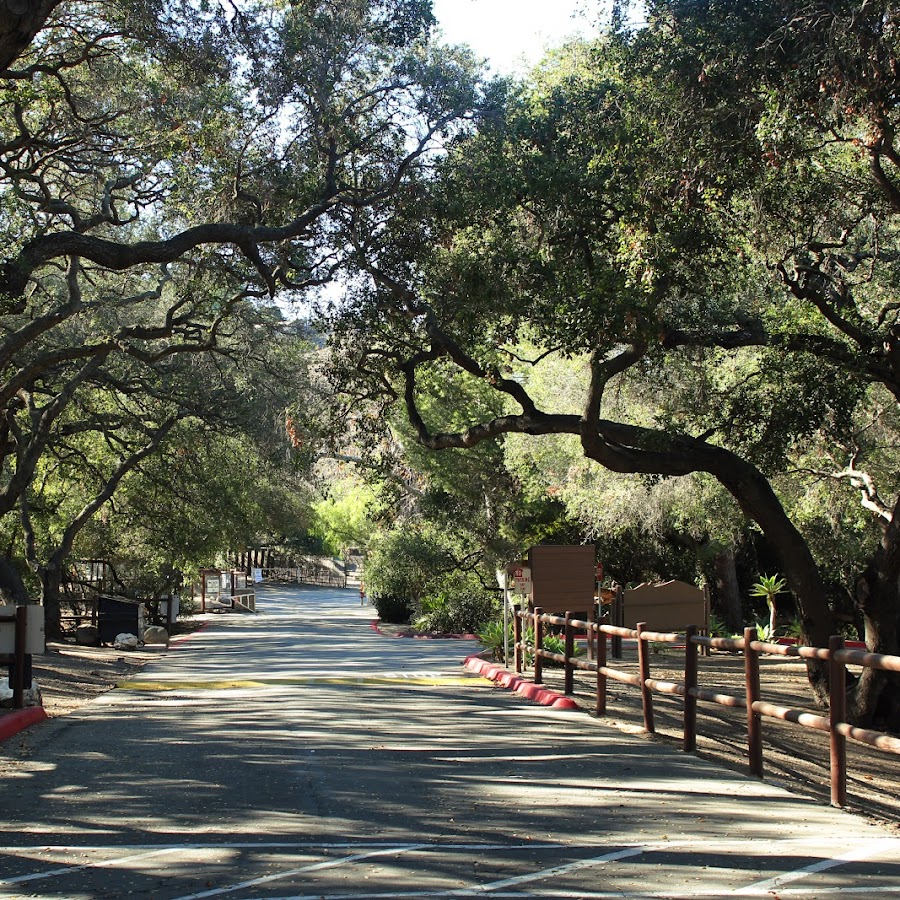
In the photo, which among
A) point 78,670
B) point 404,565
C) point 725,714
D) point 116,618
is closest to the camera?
point 725,714

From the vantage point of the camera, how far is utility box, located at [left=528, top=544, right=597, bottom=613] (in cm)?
1852

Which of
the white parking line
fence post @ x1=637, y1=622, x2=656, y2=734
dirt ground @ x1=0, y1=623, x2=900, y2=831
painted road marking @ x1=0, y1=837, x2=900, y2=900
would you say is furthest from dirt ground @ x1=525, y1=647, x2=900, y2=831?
the white parking line

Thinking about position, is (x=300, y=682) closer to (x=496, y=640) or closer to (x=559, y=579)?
(x=559, y=579)

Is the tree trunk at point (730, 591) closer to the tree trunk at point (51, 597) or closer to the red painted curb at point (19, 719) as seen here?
the tree trunk at point (51, 597)

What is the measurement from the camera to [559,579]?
18.7 meters

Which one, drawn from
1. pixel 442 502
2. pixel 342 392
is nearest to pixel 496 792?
pixel 342 392

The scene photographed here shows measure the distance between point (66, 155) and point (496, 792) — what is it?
14.0m

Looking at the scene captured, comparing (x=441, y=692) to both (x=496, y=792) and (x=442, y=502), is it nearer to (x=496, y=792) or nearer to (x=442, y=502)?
(x=496, y=792)

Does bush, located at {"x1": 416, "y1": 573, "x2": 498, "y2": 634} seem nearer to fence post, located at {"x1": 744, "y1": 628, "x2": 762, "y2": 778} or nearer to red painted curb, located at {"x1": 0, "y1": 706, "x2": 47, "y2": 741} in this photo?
red painted curb, located at {"x1": 0, "y1": 706, "x2": 47, "y2": 741}

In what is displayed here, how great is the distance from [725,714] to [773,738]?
1.89 meters

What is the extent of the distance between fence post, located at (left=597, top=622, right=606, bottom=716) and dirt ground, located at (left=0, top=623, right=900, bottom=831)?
0.21 meters

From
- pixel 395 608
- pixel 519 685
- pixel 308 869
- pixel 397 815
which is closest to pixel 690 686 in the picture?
pixel 397 815

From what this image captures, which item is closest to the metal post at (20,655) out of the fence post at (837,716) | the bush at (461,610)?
the fence post at (837,716)

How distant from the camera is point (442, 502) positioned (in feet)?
124
